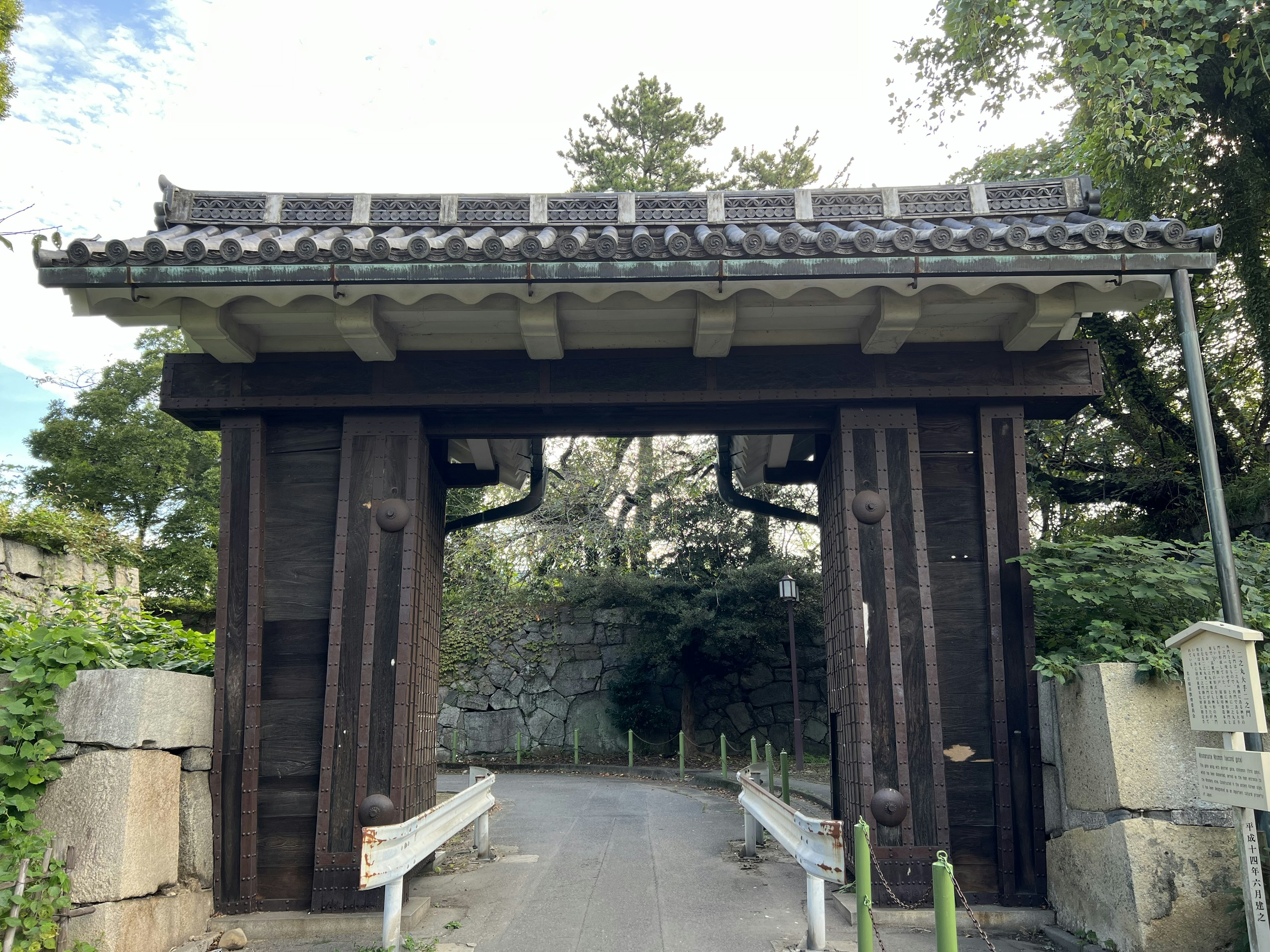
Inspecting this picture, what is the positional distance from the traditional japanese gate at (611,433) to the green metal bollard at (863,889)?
162 cm

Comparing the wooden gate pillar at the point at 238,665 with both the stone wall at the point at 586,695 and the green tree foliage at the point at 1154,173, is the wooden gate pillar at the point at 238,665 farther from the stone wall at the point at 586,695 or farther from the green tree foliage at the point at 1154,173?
the stone wall at the point at 586,695

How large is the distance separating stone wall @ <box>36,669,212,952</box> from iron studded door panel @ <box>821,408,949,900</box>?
392cm

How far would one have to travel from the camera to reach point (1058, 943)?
461 cm

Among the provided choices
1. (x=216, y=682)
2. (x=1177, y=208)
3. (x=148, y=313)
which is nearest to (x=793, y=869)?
(x=216, y=682)

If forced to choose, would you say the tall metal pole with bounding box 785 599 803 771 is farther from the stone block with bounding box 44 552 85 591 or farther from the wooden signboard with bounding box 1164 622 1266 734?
the wooden signboard with bounding box 1164 622 1266 734

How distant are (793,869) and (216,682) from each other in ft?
14.1

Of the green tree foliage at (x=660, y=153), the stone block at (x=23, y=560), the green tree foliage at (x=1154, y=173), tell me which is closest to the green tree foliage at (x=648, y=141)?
the green tree foliage at (x=660, y=153)

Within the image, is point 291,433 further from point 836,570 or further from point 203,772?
point 836,570

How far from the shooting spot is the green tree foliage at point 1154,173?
281 inches

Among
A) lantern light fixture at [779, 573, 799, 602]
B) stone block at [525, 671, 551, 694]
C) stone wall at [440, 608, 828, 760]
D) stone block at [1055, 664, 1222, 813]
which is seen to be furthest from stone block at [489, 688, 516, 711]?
stone block at [1055, 664, 1222, 813]

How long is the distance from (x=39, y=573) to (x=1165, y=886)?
9695 millimetres

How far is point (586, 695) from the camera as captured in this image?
17.9m

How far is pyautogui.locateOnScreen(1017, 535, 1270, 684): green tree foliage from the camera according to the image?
4.62m

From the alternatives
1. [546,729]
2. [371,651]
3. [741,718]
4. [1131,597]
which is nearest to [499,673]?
[546,729]
